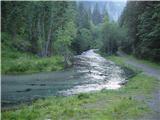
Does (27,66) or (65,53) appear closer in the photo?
(27,66)

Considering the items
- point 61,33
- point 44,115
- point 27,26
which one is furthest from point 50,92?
point 27,26

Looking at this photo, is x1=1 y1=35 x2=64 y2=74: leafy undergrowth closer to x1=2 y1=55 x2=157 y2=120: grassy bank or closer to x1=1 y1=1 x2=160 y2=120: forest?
x1=1 y1=1 x2=160 y2=120: forest

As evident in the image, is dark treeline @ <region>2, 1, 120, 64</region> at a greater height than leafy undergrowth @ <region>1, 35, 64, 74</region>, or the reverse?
dark treeline @ <region>2, 1, 120, 64</region>

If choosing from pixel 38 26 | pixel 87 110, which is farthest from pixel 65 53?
pixel 87 110

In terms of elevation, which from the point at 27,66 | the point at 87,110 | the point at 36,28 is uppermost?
the point at 36,28

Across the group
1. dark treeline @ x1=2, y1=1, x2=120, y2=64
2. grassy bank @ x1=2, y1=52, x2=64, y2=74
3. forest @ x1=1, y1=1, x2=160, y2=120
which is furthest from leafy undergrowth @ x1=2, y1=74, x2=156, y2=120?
dark treeline @ x1=2, y1=1, x2=120, y2=64

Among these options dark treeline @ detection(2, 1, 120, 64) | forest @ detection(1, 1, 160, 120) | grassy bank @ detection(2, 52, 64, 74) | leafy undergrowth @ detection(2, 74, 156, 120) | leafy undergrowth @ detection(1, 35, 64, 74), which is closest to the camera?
leafy undergrowth @ detection(2, 74, 156, 120)

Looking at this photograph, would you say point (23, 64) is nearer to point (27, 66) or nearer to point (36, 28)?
point (27, 66)

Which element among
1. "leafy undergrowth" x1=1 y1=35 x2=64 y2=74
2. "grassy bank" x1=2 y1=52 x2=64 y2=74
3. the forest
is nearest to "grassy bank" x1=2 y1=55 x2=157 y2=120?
the forest

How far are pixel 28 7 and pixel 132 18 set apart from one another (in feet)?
73.0

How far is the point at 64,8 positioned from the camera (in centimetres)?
6750

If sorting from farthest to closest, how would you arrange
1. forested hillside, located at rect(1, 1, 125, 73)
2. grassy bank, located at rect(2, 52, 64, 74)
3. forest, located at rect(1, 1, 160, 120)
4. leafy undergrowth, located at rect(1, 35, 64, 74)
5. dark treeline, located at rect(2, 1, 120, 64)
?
dark treeline, located at rect(2, 1, 120, 64) → forested hillside, located at rect(1, 1, 125, 73) → leafy undergrowth, located at rect(1, 35, 64, 74) → grassy bank, located at rect(2, 52, 64, 74) → forest, located at rect(1, 1, 160, 120)

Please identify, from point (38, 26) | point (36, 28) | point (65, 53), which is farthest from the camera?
point (36, 28)

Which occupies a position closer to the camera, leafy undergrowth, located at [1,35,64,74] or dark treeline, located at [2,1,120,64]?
leafy undergrowth, located at [1,35,64,74]
